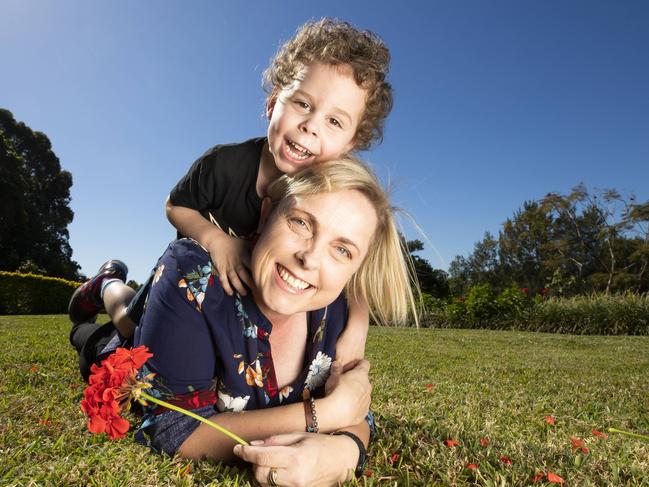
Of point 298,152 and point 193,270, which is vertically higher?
point 298,152

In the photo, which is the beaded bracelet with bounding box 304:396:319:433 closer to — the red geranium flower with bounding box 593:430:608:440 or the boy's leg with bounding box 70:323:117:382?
the boy's leg with bounding box 70:323:117:382

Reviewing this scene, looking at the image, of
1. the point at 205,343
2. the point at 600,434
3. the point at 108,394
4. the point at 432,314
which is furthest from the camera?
the point at 432,314

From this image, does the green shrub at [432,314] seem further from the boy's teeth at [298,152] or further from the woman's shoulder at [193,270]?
the woman's shoulder at [193,270]

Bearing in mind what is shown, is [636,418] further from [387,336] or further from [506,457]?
[387,336]

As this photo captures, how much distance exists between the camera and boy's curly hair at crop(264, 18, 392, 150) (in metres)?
3.20

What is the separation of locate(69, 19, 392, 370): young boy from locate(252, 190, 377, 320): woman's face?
0.53 metres

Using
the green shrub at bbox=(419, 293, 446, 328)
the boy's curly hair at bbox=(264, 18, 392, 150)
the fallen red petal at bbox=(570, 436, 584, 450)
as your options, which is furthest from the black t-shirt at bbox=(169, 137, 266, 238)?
the green shrub at bbox=(419, 293, 446, 328)

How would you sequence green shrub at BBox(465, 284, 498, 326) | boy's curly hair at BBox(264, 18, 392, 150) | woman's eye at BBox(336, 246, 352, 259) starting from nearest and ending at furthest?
woman's eye at BBox(336, 246, 352, 259), boy's curly hair at BBox(264, 18, 392, 150), green shrub at BBox(465, 284, 498, 326)

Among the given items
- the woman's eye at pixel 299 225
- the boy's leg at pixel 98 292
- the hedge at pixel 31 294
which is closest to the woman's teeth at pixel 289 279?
the woman's eye at pixel 299 225

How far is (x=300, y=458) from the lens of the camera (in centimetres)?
171

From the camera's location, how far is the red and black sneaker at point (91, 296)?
3793 millimetres

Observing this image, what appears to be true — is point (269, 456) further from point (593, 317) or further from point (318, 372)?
point (593, 317)

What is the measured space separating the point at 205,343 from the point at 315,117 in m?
1.47

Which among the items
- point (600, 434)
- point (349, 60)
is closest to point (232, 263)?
point (349, 60)
